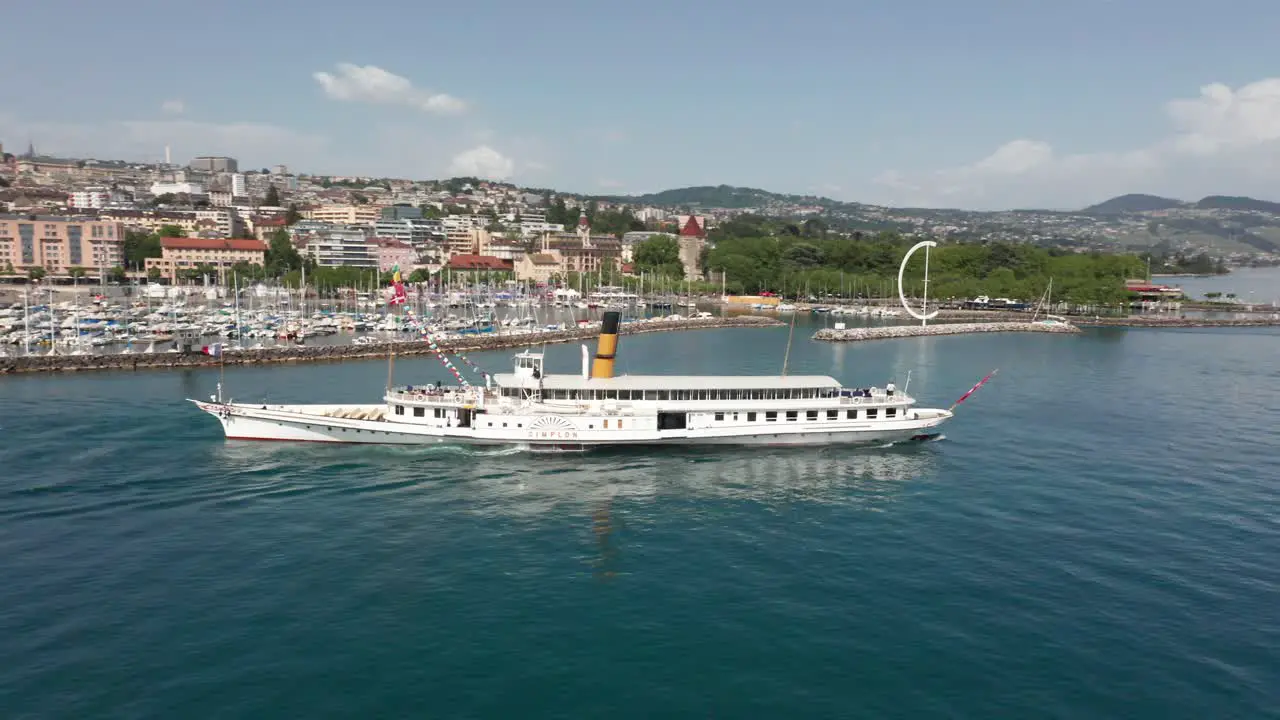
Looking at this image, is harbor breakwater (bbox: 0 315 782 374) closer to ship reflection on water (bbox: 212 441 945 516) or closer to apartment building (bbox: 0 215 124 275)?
ship reflection on water (bbox: 212 441 945 516)

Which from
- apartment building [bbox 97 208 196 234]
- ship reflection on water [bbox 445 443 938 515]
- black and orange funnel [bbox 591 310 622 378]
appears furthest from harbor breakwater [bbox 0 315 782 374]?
apartment building [bbox 97 208 196 234]

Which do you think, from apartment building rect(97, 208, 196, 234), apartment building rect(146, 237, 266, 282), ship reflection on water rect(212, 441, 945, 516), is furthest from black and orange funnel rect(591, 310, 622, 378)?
apartment building rect(97, 208, 196, 234)

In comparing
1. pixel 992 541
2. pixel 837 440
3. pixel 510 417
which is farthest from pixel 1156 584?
pixel 510 417

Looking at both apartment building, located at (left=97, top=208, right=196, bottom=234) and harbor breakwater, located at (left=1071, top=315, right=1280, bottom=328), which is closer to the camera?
harbor breakwater, located at (left=1071, top=315, right=1280, bottom=328)

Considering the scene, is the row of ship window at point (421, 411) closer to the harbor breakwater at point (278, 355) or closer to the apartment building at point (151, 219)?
the harbor breakwater at point (278, 355)

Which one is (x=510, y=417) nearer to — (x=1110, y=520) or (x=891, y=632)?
(x=891, y=632)

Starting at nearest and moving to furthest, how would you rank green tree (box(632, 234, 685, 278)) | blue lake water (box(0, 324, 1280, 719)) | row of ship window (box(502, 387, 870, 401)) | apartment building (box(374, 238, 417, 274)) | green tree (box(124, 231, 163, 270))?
blue lake water (box(0, 324, 1280, 719))
row of ship window (box(502, 387, 870, 401))
green tree (box(124, 231, 163, 270))
apartment building (box(374, 238, 417, 274))
green tree (box(632, 234, 685, 278))

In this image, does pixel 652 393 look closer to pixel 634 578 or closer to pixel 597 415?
pixel 597 415

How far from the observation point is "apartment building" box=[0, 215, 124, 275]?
127688mm

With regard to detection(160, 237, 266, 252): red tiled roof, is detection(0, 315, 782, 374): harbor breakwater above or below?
below

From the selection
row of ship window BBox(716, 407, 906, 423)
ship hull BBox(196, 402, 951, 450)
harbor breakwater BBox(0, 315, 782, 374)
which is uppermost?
harbor breakwater BBox(0, 315, 782, 374)

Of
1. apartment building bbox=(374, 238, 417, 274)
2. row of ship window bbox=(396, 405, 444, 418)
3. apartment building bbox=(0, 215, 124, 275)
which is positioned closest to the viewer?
row of ship window bbox=(396, 405, 444, 418)

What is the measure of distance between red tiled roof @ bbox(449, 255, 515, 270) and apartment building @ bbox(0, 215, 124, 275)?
51.6 m

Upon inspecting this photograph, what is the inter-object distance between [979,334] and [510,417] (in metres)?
68.7
